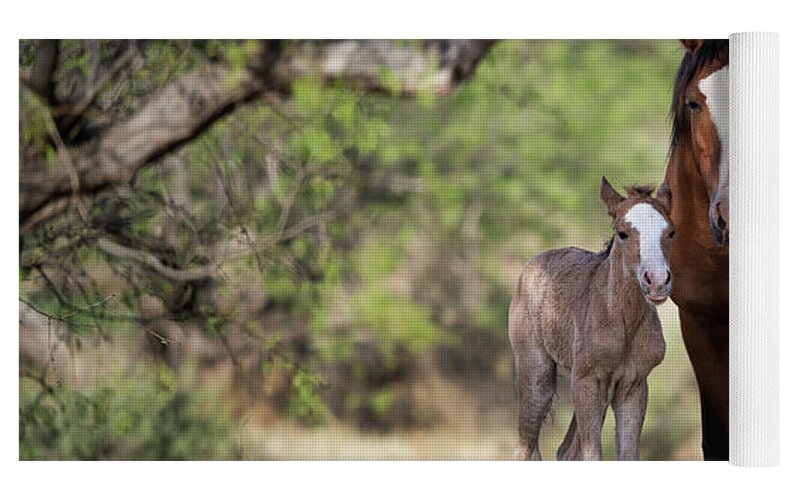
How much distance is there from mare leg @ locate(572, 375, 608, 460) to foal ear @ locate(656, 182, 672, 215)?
2.88 ft

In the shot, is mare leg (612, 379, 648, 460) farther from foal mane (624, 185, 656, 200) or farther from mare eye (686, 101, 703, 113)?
mare eye (686, 101, 703, 113)

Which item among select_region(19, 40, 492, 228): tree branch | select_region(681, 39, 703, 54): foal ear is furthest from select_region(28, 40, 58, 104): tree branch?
select_region(681, 39, 703, 54): foal ear

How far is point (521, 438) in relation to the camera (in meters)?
6.34

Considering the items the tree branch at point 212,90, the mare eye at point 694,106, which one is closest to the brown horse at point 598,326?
the mare eye at point 694,106

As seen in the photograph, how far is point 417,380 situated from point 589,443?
0.87 m

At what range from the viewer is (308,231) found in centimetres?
647

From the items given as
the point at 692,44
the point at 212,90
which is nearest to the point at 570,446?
the point at 692,44

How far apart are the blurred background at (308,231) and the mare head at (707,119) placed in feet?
0.26

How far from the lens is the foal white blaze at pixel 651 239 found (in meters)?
6.06

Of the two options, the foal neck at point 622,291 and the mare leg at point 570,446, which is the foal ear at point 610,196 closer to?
the foal neck at point 622,291

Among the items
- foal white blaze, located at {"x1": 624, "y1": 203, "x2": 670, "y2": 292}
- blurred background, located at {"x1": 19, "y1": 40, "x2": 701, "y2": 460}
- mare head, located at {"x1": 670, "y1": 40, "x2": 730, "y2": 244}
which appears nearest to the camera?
foal white blaze, located at {"x1": 624, "y1": 203, "x2": 670, "y2": 292}

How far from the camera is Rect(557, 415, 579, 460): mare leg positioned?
20.7ft

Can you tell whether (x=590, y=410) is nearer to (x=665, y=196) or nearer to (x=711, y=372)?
(x=711, y=372)

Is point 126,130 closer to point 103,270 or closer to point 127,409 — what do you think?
point 103,270
